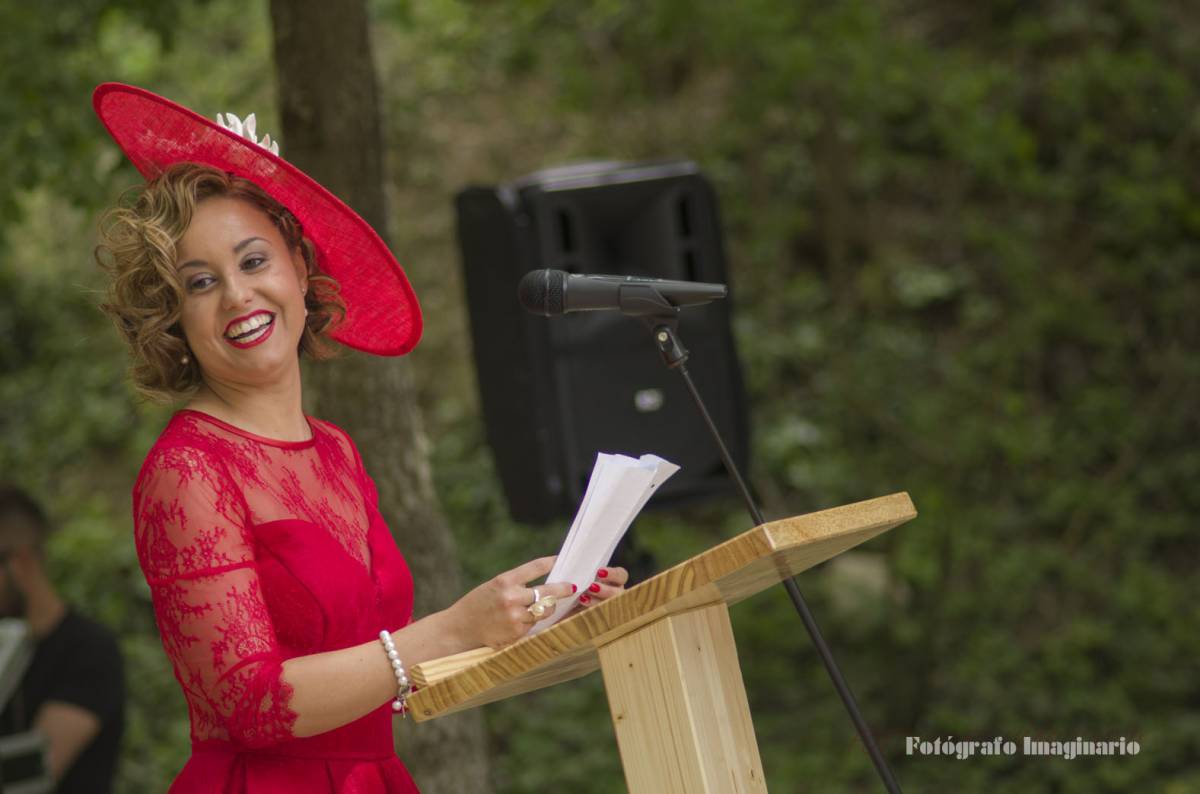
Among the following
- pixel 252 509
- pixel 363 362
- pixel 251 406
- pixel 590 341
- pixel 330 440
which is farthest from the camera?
pixel 590 341

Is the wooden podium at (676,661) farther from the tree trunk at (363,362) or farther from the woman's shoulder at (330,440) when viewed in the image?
the tree trunk at (363,362)

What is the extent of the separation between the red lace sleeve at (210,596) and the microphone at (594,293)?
1.58 ft

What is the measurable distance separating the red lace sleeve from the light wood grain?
0.39m

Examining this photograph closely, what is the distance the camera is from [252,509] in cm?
169

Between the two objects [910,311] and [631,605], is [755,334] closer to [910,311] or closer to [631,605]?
[910,311]

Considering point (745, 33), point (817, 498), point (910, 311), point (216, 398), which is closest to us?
point (216, 398)

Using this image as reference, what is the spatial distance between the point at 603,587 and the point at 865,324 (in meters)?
6.35

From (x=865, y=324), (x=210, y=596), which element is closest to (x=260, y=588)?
(x=210, y=596)

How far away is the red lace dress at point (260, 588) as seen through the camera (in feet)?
5.21

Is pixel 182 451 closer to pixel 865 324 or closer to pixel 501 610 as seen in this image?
pixel 501 610

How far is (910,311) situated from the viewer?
804cm

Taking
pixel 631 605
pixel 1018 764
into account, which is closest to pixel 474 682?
pixel 631 605

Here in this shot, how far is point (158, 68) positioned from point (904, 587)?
4.96 metres

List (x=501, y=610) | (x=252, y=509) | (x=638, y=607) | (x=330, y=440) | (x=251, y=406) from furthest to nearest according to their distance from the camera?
1. (x=330, y=440)
2. (x=251, y=406)
3. (x=252, y=509)
4. (x=501, y=610)
5. (x=638, y=607)
